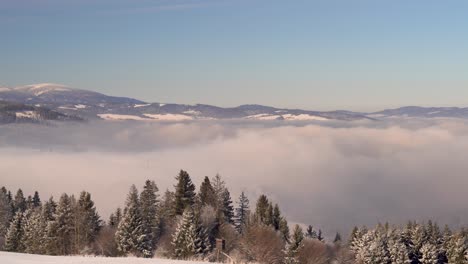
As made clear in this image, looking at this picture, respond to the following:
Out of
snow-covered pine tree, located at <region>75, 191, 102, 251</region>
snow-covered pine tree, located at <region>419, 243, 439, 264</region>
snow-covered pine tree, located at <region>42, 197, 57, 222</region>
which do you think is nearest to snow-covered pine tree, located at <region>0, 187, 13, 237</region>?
snow-covered pine tree, located at <region>42, 197, 57, 222</region>

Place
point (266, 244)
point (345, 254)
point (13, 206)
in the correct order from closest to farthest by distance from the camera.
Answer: point (266, 244) < point (345, 254) < point (13, 206)

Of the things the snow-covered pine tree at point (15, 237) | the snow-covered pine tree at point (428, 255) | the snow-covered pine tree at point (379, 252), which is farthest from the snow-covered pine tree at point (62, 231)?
the snow-covered pine tree at point (428, 255)

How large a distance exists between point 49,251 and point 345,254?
35838 millimetres

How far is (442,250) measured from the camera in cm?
7225

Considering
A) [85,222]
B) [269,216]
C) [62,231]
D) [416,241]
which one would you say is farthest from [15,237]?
[416,241]

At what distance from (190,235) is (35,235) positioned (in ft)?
67.3

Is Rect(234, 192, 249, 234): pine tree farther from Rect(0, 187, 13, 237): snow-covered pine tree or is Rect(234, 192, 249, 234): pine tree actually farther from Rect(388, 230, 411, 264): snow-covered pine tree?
Answer: Rect(0, 187, 13, 237): snow-covered pine tree

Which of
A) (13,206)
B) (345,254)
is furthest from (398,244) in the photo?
(13,206)

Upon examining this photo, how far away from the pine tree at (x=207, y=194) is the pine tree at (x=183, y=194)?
3.93 metres

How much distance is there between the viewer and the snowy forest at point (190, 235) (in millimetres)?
52219

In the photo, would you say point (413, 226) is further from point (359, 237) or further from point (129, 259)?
point (129, 259)

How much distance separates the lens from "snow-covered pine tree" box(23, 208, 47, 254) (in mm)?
59688

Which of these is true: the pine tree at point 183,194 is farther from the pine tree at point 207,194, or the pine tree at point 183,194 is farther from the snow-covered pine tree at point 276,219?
the snow-covered pine tree at point 276,219

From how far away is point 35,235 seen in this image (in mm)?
61000
